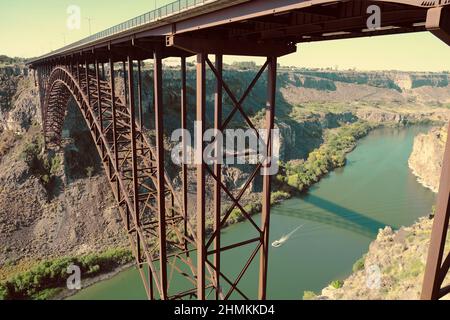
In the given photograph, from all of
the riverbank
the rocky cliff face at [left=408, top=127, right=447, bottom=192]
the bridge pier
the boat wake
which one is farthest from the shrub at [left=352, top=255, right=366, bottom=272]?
the rocky cliff face at [left=408, top=127, right=447, bottom=192]

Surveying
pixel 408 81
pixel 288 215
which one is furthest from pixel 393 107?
pixel 288 215

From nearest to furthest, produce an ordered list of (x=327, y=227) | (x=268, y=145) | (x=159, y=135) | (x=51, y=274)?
(x=268, y=145), (x=159, y=135), (x=51, y=274), (x=327, y=227)

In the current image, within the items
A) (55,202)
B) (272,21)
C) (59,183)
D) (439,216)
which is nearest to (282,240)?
(55,202)

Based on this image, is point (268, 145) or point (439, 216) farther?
point (268, 145)

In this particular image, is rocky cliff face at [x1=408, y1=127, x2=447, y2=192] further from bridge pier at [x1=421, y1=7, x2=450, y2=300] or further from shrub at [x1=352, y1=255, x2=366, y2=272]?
bridge pier at [x1=421, y1=7, x2=450, y2=300]

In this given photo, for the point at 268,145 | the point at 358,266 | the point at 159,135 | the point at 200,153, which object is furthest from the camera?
the point at 358,266

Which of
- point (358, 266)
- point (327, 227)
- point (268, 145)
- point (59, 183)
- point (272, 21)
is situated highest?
point (272, 21)

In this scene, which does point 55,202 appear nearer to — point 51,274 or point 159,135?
point 51,274

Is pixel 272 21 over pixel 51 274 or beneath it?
over
